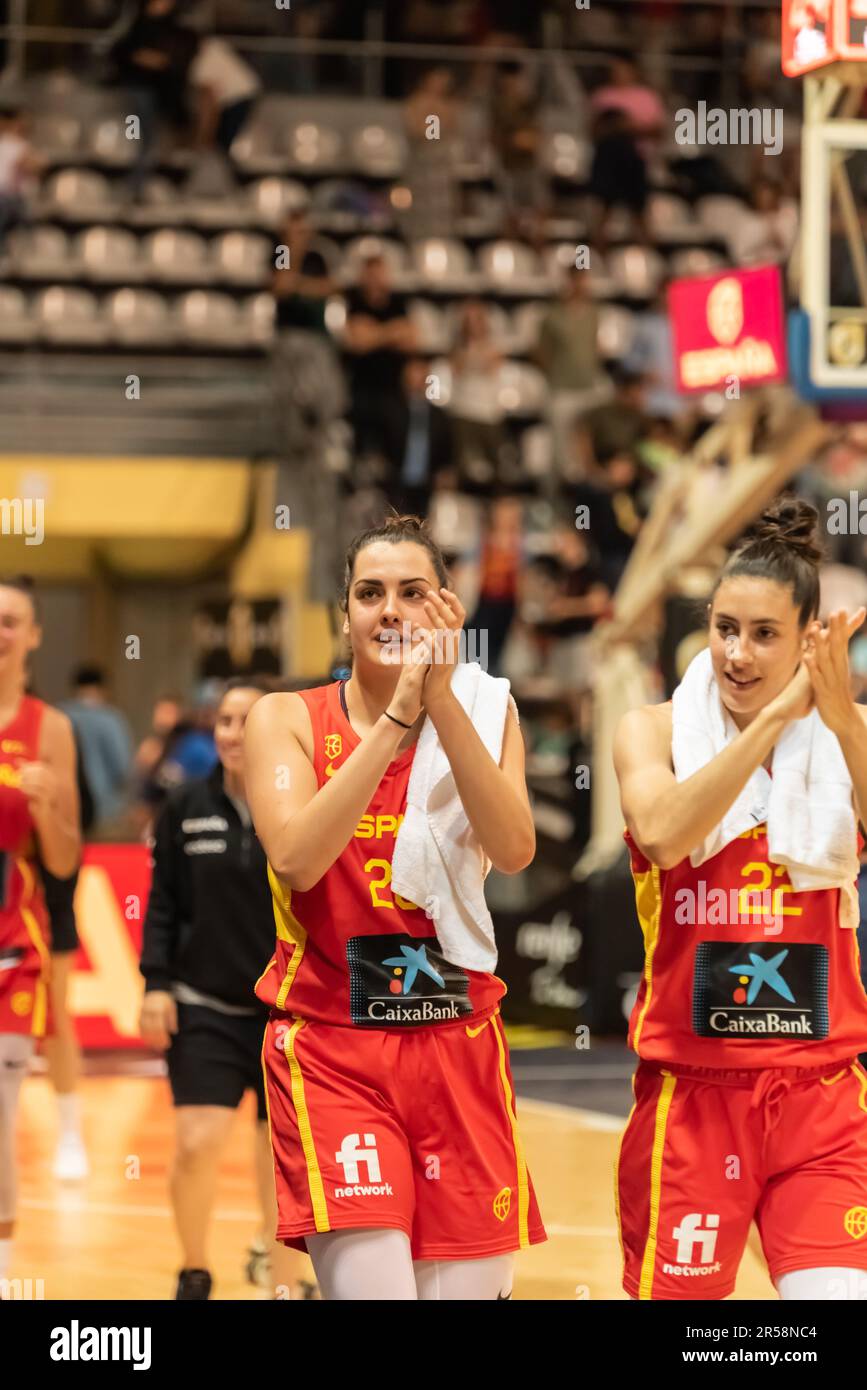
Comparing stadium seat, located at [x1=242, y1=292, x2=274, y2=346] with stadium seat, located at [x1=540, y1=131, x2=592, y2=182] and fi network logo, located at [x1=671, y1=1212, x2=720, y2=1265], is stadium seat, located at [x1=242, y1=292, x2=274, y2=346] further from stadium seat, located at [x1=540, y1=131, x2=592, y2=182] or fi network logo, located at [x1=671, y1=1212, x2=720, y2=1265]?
fi network logo, located at [x1=671, y1=1212, x2=720, y2=1265]

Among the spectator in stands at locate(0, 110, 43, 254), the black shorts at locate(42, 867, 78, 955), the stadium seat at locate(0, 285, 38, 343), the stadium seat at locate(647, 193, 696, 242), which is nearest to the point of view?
the black shorts at locate(42, 867, 78, 955)

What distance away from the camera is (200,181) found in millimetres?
18484

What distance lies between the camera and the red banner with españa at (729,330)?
1030cm

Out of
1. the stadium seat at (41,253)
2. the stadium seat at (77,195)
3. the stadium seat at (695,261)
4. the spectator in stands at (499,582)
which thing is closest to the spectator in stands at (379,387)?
the spectator in stands at (499,582)

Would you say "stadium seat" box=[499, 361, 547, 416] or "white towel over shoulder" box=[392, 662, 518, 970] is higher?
"stadium seat" box=[499, 361, 547, 416]

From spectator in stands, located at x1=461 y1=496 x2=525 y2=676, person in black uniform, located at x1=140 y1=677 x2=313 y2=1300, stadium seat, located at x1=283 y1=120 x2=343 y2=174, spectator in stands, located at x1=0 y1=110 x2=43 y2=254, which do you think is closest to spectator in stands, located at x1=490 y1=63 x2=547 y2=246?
→ stadium seat, located at x1=283 y1=120 x2=343 y2=174

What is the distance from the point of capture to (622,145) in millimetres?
18547

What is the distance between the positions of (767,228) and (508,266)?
2.50 metres

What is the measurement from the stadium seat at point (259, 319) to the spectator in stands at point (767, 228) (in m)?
3.74

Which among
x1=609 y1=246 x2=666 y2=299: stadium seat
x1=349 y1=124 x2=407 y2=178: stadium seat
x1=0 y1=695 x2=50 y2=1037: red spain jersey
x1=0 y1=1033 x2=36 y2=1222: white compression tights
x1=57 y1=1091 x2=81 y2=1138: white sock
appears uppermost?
x1=349 y1=124 x2=407 y2=178: stadium seat

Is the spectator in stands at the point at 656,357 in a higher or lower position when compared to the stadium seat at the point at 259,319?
lower

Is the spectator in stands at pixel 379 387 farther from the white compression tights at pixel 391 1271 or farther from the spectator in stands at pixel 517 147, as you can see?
the white compression tights at pixel 391 1271

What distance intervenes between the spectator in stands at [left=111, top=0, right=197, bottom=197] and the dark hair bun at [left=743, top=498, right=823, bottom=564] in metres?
14.3

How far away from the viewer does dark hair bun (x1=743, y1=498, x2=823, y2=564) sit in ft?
14.4
